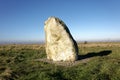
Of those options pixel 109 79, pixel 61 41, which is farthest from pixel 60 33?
pixel 109 79

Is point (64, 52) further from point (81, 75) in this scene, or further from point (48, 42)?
point (81, 75)

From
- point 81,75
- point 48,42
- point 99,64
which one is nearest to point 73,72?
point 81,75

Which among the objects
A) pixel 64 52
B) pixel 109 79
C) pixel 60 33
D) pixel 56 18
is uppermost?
pixel 56 18

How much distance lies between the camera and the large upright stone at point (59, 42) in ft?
104

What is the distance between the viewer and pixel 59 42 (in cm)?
3244

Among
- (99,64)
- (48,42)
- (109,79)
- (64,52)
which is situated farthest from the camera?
(48,42)

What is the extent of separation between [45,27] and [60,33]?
11.3ft

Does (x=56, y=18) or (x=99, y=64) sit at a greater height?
(x=56, y=18)

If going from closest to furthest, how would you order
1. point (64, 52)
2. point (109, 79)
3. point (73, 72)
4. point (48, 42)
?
1. point (109, 79)
2. point (73, 72)
3. point (64, 52)
4. point (48, 42)

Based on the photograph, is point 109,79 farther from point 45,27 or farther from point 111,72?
point 45,27

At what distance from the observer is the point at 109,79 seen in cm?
2059

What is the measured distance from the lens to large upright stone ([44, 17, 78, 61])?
31.6m

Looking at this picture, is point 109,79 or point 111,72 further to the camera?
point 111,72

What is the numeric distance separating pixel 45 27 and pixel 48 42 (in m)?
2.55
